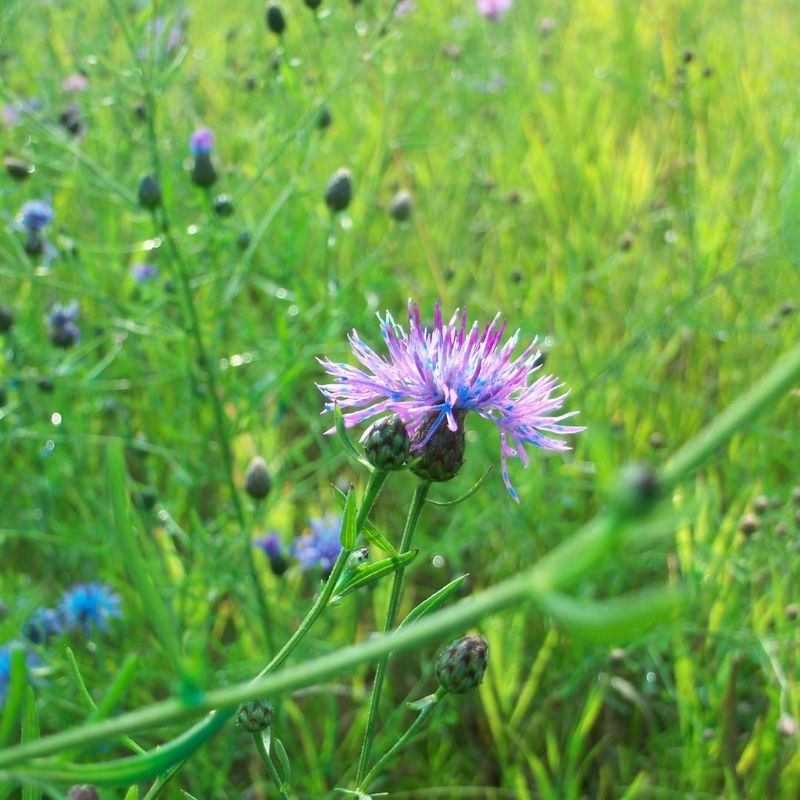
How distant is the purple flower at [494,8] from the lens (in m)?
3.01

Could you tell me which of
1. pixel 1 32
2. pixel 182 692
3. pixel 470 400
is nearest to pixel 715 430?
pixel 182 692

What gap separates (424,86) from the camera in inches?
116

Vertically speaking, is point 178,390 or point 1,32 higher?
point 1,32

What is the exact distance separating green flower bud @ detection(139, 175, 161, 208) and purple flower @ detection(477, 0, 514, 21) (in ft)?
6.35

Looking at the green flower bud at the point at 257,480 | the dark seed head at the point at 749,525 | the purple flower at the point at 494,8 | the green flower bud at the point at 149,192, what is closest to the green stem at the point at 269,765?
the green flower bud at the point at 257,480

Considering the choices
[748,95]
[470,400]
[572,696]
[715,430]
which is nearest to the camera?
[715,430]

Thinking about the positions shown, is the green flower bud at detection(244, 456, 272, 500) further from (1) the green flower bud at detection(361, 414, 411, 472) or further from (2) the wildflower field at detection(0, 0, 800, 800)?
(1) the green flower bud at detection(361, 414, 411, 472)

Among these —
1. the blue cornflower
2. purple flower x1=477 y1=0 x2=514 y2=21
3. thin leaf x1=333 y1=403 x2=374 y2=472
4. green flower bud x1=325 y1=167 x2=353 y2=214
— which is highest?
purple flower x1=477 y1=0 x2=514 y2=21

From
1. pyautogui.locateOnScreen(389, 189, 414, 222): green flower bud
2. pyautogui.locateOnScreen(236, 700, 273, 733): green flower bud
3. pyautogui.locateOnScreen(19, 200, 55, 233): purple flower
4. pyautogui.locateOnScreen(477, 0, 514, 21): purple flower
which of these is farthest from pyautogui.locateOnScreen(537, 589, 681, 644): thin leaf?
pyautogui.locateOnScreen(477, 0, 514, 21): purple flower

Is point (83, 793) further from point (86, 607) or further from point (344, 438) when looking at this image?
point (86, 607)

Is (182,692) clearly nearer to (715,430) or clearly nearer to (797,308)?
(715,430)

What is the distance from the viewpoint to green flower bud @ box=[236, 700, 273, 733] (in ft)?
2.49

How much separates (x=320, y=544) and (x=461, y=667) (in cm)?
80

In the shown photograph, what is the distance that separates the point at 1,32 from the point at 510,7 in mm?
1777
